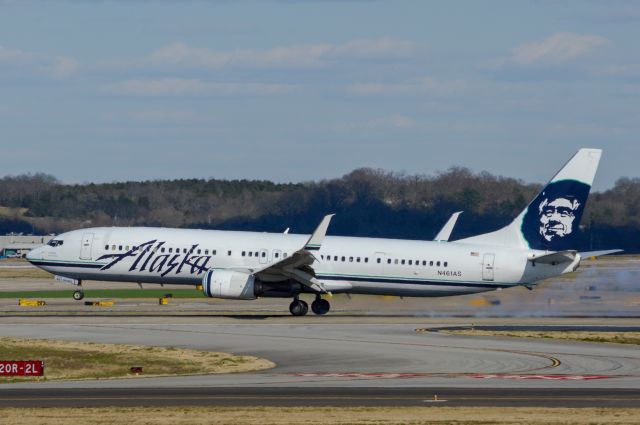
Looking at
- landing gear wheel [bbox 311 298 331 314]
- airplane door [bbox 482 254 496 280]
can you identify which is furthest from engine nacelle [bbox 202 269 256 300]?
airplane door [bbox 482 254 496 280]

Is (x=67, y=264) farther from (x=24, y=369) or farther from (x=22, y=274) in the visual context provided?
(x=22, y=274)

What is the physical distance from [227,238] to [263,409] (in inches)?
1268

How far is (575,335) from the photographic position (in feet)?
160

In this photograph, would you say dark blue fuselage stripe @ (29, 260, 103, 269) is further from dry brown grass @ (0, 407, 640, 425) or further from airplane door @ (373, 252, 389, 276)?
dry brown grass @ (0, 407, 640, 425)

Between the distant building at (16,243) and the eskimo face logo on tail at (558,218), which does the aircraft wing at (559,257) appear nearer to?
the eskimo face logo on tail at (558,218)

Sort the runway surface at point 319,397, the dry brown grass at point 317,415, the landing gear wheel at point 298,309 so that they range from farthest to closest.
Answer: the landing gear wheel at point 298,309 < the runway surface at point 319,397 < the dry brown grass at point 317,415

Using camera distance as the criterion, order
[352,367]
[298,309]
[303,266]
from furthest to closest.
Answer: [298,309]
[303,266]
[352,367]

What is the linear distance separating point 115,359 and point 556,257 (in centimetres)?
2564

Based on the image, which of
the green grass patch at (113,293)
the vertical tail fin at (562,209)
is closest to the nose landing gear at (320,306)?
the vertical tail fin at (562,209)

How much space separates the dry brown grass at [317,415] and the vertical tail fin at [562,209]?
1244 inches

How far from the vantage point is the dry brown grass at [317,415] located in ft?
86.1

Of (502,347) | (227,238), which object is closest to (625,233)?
(227,238)

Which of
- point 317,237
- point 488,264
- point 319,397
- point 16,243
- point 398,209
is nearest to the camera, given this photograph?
point 319,397

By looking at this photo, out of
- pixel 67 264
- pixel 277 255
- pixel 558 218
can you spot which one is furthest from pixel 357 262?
pixel 67 264
